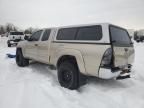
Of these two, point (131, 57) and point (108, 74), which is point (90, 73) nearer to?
point (108, 74)

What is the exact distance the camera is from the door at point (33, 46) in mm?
6362

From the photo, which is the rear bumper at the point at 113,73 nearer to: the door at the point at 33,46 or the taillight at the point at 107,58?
the taillight at the point at 107,58

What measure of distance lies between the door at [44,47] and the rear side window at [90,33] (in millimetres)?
1530

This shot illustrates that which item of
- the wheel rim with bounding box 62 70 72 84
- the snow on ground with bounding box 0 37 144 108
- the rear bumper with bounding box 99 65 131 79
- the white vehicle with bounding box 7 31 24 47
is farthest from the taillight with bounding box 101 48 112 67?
the white vehicle with bounding box 7 31 24 47

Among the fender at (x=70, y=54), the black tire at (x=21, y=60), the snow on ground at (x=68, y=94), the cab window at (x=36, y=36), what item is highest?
the cab window at (x=36, y=36)

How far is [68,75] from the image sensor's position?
15.5ft

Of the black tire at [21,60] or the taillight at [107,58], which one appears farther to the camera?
the black tire at [21,60]

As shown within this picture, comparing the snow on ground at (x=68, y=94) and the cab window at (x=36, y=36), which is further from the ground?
the cab window at (x=36, y=36)

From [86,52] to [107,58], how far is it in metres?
0.62

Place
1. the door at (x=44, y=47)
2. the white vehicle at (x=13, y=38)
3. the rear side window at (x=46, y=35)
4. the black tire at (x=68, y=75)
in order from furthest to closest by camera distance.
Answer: the white vehicle at (x=13, y=38), the rear side window at (x=46, y=35), the door at (x=44, y=47), the black tire at (x=68, y=75)

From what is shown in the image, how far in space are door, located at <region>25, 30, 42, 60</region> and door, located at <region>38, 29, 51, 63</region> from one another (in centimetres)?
35

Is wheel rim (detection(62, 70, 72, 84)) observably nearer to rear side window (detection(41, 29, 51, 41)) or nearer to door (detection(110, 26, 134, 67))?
door (detection(110, 26, 134, 67))

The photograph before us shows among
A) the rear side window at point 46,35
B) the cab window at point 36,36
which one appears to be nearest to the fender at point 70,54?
the rear side window at point 46,35

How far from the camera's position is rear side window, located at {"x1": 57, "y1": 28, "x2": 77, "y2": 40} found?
4723 mm
